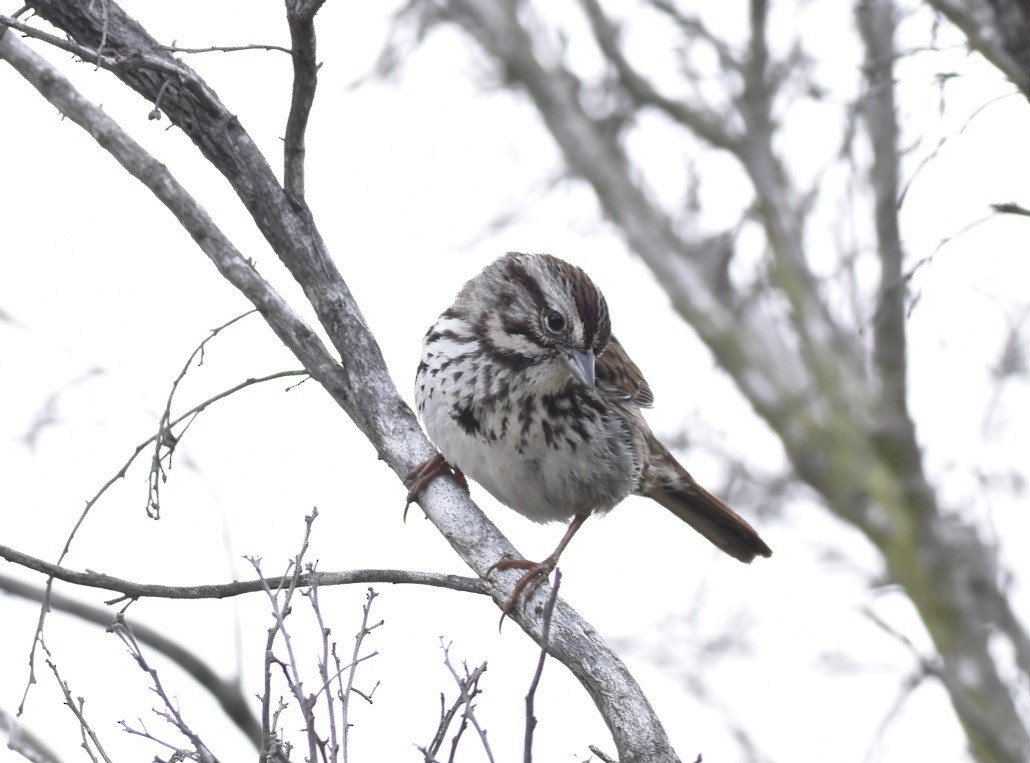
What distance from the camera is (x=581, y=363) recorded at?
4484 millimetres

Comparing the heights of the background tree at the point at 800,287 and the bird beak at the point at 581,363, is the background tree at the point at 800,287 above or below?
above

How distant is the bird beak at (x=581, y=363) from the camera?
442 cm

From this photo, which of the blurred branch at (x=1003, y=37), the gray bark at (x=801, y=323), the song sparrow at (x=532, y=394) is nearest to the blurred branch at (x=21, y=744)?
the song sparrow at (x=532, y=394)

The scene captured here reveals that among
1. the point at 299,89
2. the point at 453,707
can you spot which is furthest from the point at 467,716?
the point at 299,89

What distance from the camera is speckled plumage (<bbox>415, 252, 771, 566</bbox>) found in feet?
14.9

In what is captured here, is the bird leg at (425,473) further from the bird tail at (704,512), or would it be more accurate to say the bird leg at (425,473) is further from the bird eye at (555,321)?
the bird tail at (704,512)

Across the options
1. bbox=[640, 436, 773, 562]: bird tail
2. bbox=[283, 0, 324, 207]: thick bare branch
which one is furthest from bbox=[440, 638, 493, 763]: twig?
bbox=[640, 436, 773, 562]: bird tail

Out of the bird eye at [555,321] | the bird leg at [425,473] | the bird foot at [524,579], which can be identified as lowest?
the bird foot at [524,579]

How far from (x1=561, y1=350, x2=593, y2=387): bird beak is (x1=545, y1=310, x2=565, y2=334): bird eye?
9cm

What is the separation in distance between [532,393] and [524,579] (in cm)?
124

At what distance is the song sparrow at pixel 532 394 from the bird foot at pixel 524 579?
53 centimetres

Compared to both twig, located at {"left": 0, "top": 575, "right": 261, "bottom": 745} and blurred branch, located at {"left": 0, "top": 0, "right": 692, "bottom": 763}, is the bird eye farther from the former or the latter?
twig, located at {"left": 0, "top": 575, "right": 261, "bottom": 745}

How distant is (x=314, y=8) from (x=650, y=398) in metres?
2.81

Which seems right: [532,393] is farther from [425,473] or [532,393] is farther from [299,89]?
[299,89]
